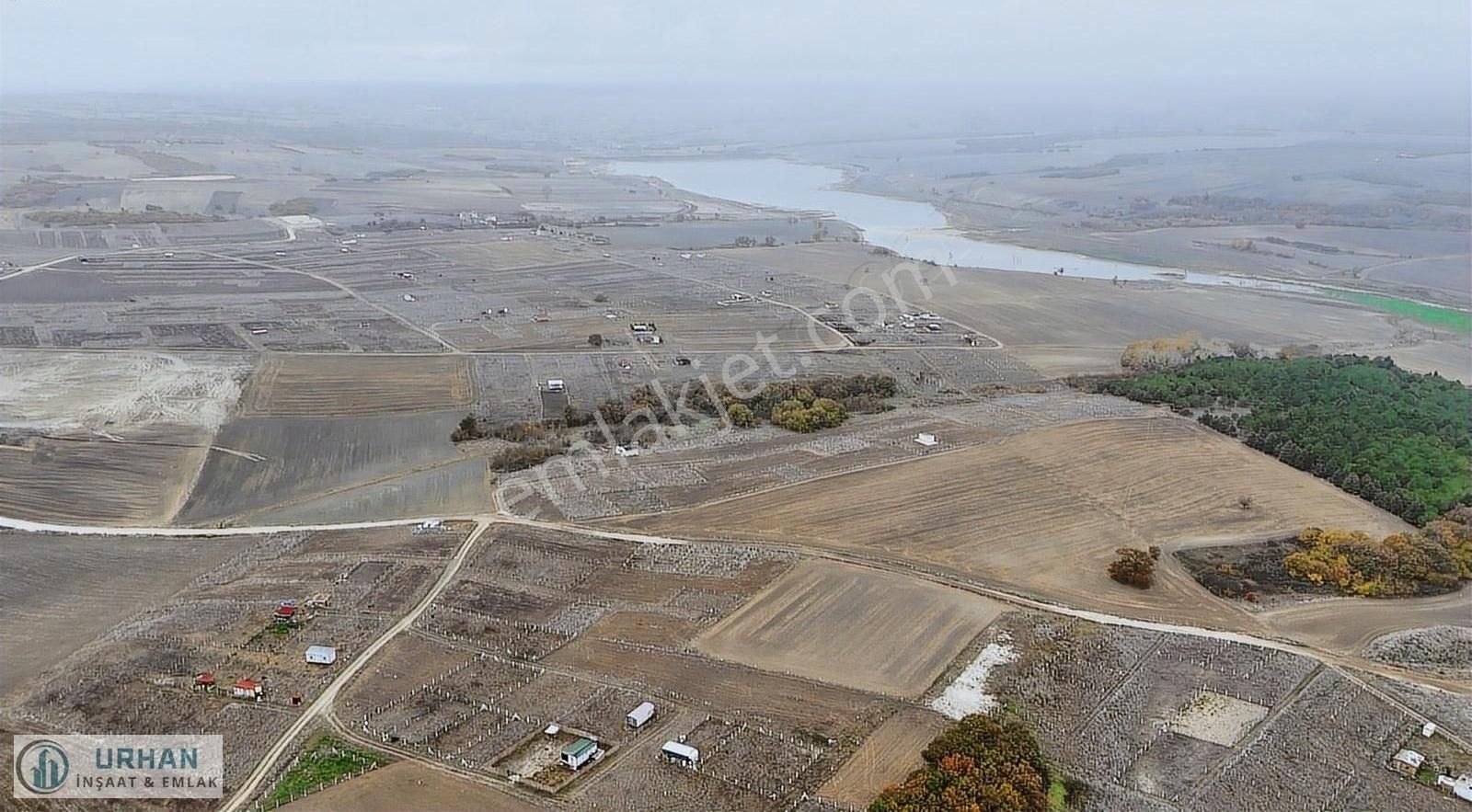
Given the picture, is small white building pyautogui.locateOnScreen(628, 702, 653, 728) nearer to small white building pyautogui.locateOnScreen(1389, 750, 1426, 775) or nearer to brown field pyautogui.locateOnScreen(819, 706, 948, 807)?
brown field pyautogui.locateOnScreen(819, 706, 948, 807)

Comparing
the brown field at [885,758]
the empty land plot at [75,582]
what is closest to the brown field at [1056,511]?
the brown field at [885,758]

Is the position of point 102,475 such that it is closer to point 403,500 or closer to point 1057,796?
point 403,500

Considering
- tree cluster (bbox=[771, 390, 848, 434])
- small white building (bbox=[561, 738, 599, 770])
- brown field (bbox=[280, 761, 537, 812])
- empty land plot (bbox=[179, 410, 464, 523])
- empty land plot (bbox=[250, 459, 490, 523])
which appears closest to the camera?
brown field (bbox=[280, 761, 537, 812])

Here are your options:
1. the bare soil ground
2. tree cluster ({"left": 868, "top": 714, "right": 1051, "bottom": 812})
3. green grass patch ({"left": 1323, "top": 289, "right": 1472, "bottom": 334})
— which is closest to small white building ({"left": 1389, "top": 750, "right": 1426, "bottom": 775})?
the bare soil ground

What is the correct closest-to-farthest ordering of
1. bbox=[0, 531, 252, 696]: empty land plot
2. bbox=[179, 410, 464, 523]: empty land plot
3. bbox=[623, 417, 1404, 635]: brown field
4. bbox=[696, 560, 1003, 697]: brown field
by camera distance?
1. bbox=[696, 560, 1003, 697]: brown field
2. bbox=[0, 531, 252, 696]: empty land plot
3. bbox=[623, 417, 1404, 635]: brown field
4. bbox=[179, 410, 464, 523]: empty land plot

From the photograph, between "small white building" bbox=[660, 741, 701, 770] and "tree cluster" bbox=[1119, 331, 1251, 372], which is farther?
"tree cluster" bbox=[1119, 331, 1251, 372]

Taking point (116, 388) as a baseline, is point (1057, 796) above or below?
below

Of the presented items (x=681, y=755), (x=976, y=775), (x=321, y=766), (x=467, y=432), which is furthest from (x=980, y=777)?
(x=467, y=432)

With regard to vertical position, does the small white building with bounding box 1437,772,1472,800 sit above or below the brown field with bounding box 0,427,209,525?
below
